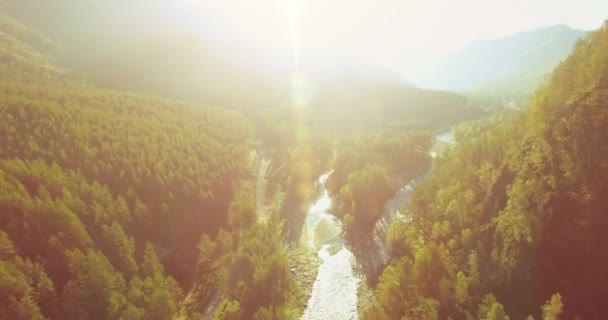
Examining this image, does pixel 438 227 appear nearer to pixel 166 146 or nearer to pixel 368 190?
pixel 368 190

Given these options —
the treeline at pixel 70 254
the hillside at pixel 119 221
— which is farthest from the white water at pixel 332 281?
the treeline at pixel 70 254

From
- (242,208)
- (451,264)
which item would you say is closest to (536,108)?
(451,264)

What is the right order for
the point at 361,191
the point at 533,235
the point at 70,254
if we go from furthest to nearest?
1. the point at 361,191
2. the point at 70,254
3. the point at 533,235

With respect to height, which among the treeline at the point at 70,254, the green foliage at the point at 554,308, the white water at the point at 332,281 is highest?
the treeline at the point at 70,254

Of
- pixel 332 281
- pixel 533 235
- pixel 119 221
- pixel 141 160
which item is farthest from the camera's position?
pixel 141 160

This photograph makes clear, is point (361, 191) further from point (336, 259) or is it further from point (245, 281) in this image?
point (245, 281)

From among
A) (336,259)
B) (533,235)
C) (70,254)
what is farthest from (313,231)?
(533,235)

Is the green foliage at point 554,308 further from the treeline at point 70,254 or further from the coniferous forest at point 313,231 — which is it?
the treeline at point 70,254
